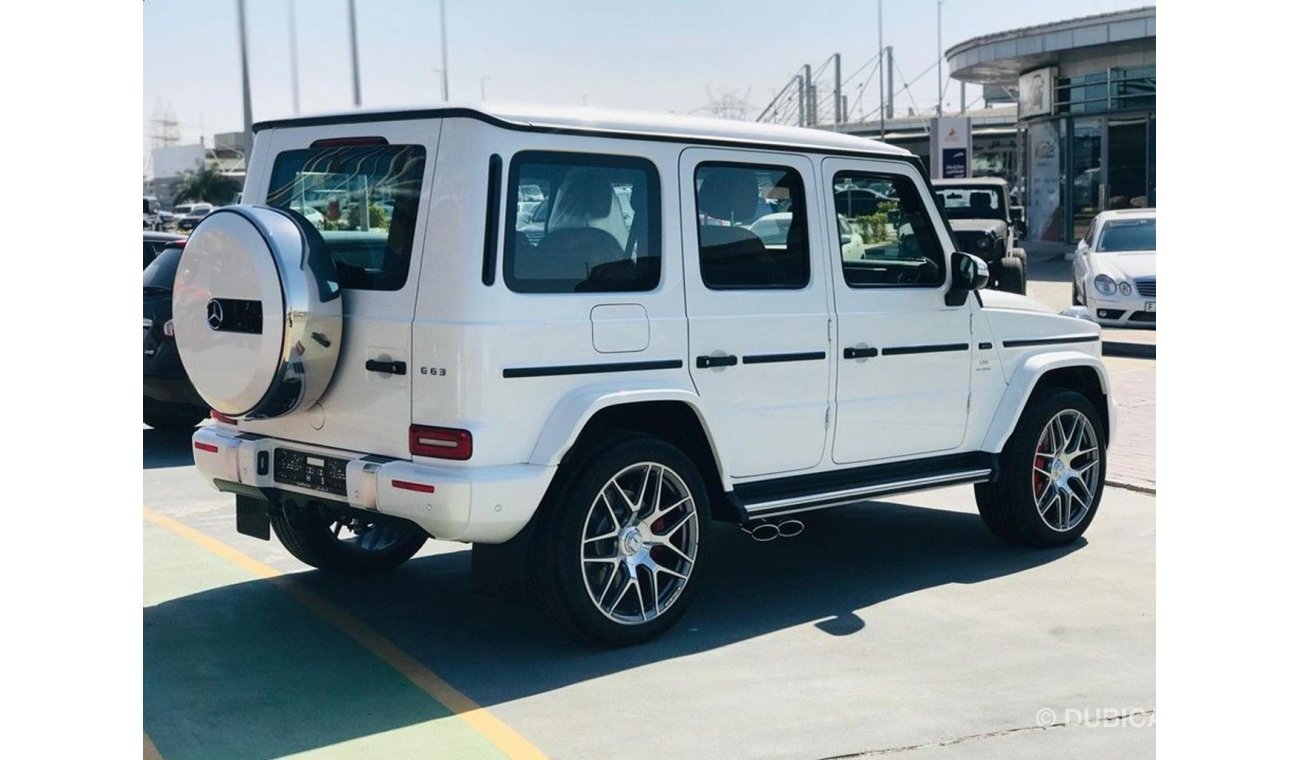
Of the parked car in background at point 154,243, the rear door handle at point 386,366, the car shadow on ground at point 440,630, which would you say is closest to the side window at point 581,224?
the rear door handle at point 386,366

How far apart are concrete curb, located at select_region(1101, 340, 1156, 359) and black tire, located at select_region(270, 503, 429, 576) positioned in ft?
37.6

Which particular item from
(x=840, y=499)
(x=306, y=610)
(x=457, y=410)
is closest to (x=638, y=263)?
(x=457, y=410)

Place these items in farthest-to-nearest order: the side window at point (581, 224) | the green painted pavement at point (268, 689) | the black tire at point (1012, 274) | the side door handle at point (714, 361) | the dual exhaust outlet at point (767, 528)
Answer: the black tire at point (1012, 274) → the dual exhaust outlet at point (767, 528) → the side door handle at point (714, 361) → the side window at point (581, 224) → the green painted pavement at point (268, 689)

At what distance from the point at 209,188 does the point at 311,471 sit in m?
104

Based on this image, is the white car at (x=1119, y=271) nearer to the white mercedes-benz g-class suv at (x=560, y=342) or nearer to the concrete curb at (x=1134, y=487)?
the concrete curb at (x=1134, y=487)

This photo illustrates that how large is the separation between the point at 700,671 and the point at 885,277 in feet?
7.10

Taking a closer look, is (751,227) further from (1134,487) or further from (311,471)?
(1134,487)

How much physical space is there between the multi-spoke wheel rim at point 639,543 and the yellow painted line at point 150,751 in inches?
62.9

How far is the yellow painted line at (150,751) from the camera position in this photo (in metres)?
4.36

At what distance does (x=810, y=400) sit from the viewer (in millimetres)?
6070

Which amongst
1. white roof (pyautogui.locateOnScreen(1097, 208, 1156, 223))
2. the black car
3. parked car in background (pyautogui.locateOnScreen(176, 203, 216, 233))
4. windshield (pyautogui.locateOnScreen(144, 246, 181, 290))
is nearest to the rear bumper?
the black car

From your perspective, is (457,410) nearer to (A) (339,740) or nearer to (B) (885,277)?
(A) (339,740)

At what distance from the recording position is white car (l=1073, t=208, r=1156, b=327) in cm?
1616
